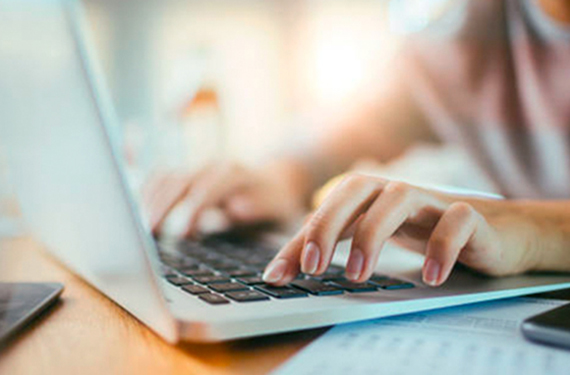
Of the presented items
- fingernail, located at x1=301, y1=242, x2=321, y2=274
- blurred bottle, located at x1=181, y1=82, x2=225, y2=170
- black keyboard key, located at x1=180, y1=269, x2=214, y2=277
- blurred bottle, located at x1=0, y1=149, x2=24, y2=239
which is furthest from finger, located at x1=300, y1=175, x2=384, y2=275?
blurred bottle, located at x1=181, y1=82, x2=225, y2=170

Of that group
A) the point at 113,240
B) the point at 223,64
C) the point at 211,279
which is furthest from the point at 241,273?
the point at 223,64

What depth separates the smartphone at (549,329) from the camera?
291 mm

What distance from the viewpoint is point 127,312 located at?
37 centimetres

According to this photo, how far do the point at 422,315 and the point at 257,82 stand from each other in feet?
9.01

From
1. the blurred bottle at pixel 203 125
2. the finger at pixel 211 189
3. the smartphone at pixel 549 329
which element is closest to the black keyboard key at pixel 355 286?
the smartphone at pixel 549 329

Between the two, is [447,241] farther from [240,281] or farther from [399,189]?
[240,281]

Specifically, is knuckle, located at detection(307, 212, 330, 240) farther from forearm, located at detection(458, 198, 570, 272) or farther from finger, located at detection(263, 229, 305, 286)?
forearm, located at detection(458, 198, 570, 272)

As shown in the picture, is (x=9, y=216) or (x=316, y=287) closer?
(x=316, y=287)

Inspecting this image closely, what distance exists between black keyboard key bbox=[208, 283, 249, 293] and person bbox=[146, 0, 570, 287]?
0.07ft

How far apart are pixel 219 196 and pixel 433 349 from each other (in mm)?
520

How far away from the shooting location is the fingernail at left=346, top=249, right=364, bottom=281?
0.36 m

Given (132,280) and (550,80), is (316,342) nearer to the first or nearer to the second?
(132,280)

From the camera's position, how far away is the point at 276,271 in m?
0.38

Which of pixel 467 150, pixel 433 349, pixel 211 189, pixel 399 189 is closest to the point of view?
pixel 433 349
